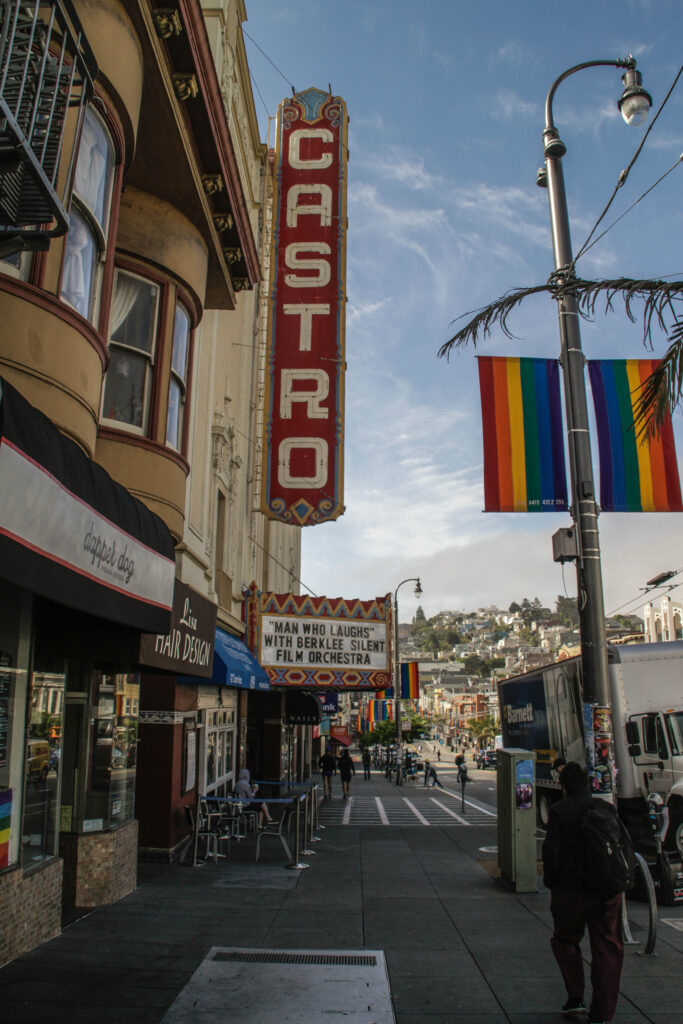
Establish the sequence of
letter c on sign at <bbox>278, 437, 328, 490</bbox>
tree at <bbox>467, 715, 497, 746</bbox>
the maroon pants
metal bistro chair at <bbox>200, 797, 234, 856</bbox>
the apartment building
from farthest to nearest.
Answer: tree at <bbox>467, 715, 497, 746</bbox>, letter c on sign at <bbox>278, 437, 328, 490</bbox>, metal bistro chair at <bbox>200, 797, 234, 856</bbox>, the maroon pants, the apartment building

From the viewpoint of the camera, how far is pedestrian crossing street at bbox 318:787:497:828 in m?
20.6

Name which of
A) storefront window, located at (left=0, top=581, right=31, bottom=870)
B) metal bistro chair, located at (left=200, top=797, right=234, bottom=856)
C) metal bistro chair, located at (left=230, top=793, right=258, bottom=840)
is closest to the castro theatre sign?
metal bistro chair, located at (left=230, top=793, right=258, bottom=840)

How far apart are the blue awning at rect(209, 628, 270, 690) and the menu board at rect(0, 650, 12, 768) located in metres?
5.75

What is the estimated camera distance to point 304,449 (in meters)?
16.9

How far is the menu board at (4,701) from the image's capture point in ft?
21.3

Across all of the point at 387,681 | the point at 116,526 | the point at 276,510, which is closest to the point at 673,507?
the point at 116,526

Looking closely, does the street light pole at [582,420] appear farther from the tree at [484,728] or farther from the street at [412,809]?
the tree at [484,728]

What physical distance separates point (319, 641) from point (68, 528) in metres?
14.9

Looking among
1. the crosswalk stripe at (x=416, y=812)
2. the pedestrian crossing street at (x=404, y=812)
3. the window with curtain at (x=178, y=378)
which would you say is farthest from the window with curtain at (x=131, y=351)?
the crosswalk stripe at (x=416, y=812)

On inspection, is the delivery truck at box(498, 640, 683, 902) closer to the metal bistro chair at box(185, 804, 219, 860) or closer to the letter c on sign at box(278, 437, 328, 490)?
the metal bistro chair at box(185, 804, 219, 860)

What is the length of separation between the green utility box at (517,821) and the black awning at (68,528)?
616 cm

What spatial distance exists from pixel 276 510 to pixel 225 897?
8.55 meters

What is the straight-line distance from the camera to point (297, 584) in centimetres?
4003

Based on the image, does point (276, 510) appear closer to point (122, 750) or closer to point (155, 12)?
point (122, 750)
